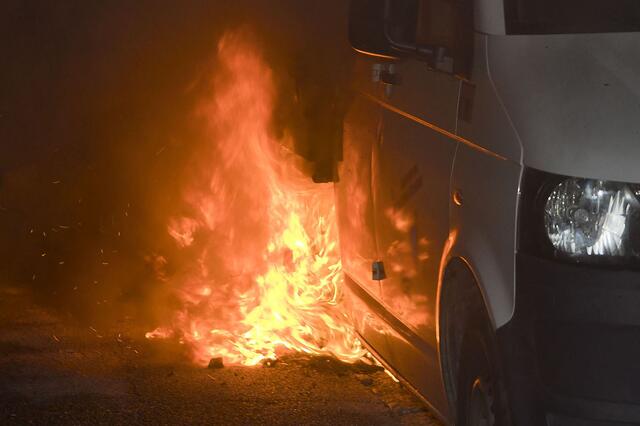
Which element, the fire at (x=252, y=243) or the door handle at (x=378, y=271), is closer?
the door handle at (x=378, y=271)

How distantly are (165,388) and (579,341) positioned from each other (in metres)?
3.38

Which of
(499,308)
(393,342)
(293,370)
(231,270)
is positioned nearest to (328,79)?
(231,270)

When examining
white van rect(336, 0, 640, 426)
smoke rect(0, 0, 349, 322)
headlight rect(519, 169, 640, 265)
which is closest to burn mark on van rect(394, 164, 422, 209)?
white van rect(336, 0, 640, 426)

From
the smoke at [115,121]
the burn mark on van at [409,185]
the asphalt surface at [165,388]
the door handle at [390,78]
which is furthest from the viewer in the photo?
the smoke at [115,121]

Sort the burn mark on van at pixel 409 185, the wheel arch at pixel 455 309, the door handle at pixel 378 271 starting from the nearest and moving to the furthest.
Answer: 1. the wheel arch at pixel 455 309
2. the burn mark on van at pixel 409 185
3. the door handle at pixel 378 271

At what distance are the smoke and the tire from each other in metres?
2.76

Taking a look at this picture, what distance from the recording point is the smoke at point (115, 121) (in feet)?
31.0

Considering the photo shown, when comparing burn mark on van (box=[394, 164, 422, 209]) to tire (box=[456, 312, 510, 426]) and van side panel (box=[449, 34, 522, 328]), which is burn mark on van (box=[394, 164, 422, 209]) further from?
tire (box=[456, 312, 510, 426])

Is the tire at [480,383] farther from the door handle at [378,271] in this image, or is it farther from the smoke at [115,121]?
the smoke at [115,121]

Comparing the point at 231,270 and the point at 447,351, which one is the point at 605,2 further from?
the point at 231,270

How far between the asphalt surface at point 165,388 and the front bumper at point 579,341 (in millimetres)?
2305

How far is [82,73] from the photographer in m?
12.6

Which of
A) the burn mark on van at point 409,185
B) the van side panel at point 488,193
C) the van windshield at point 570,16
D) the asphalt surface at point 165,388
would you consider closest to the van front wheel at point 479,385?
the van side panel at point 488,193

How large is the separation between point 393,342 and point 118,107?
650 cm
